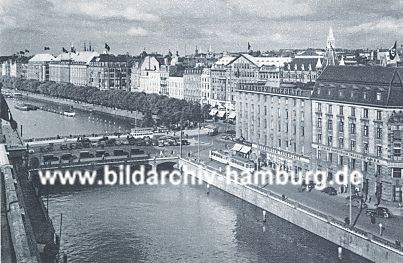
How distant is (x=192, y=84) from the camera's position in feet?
429

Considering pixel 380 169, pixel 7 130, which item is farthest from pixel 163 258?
pixel 7 130

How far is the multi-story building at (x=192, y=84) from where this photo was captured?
128250 mm

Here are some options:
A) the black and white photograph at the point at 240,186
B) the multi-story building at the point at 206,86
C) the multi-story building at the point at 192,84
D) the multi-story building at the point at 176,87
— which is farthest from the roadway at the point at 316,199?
the multi-story building at the point at 176,87

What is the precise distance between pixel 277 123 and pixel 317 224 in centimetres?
2270

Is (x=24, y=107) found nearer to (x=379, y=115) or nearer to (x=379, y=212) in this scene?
(x=379, y=115)

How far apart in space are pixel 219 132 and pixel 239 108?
1962 cm

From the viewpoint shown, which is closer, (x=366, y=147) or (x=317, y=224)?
(x=317, y=224)

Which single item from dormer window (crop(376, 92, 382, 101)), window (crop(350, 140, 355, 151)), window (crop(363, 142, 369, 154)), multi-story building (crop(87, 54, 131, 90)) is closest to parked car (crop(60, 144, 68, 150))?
window (crop(350, 140, 355, 151))

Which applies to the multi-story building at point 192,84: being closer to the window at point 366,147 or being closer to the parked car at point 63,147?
the parked car at point 63,147

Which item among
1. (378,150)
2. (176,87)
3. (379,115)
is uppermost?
(176,87)

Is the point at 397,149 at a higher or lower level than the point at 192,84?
lower

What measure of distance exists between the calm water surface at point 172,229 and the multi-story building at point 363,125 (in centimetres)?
807

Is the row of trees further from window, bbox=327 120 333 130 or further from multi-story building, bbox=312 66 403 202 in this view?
window, bbox=327 120 333 130

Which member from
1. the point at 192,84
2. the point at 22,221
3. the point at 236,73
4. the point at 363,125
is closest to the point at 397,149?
the point at 363,125
